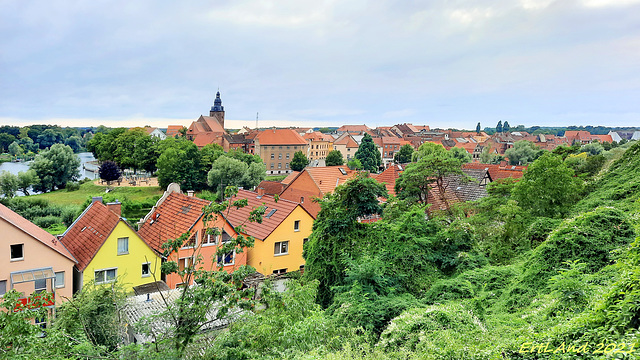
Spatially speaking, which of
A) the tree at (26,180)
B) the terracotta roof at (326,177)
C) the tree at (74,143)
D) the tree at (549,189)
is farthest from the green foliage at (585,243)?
the tree at (74,143)

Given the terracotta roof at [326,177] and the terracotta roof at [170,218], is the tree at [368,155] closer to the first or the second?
the terracotta roof at [326,177]

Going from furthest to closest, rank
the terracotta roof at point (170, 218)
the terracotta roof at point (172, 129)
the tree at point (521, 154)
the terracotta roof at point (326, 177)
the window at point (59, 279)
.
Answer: the terracotta roof at point (172, 129), the tree at point (521, 154), the terracotta roof at point (326, 177), the terracotta roof at point (170, 218), the window at point (59, 279)

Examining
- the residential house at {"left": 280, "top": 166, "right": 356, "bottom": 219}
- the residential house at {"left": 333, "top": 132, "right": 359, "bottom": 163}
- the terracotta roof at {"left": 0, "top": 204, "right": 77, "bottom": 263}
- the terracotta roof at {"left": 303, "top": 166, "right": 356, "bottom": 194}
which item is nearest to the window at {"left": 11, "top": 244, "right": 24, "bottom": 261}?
the terracotta roof at {"left": 0, "top": 204, "right": 77, "bottom": 263}

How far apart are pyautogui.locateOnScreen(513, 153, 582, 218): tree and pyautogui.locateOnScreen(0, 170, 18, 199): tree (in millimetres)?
61747

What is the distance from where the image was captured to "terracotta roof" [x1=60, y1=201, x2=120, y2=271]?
62.2 feet

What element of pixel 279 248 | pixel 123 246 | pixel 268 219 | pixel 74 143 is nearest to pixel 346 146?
pixel 268 219

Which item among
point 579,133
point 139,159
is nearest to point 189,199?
point 139,159

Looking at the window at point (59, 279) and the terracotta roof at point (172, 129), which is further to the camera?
the terracotta roof at point (172, 129)

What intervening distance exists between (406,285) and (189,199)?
14899mm

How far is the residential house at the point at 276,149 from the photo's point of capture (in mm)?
94312

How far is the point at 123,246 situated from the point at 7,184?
46.8 meters

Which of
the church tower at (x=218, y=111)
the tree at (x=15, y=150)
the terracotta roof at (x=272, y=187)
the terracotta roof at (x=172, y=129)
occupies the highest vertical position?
the church tower at (x=218, y=111)

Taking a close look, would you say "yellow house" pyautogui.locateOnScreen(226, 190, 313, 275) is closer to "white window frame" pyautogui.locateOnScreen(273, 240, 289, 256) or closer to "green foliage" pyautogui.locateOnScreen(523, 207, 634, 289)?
"white window frame" pyautogui.locateOnScreen(273, 240, 289, 256)

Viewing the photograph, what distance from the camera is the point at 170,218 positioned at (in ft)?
75.3
